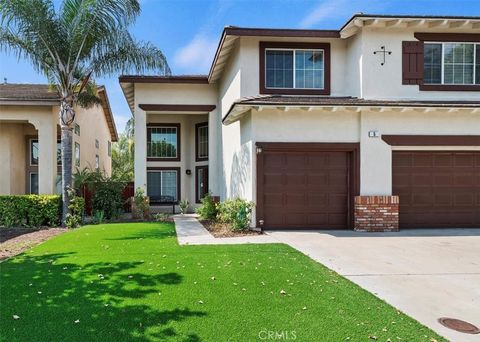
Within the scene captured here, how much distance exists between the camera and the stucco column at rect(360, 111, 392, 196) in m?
11.4

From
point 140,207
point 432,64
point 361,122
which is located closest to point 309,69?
point 361,122

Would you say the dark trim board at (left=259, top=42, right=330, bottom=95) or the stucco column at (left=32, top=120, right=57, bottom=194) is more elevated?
the dark trim board at (left=259, top=42, right=330, bottom=95)

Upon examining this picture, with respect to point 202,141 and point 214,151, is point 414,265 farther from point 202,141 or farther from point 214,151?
point 202,141

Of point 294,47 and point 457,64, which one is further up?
point 294,47

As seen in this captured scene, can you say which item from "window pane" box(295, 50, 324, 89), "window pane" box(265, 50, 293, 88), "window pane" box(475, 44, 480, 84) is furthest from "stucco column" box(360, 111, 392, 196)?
"window pane" box(475, 44, 480, 84)

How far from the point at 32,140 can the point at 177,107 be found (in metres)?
7.21

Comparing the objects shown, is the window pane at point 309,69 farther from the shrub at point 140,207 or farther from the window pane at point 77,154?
the window pane at point 77,154

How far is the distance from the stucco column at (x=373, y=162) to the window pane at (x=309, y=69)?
2.18 m

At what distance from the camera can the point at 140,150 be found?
16.5 m

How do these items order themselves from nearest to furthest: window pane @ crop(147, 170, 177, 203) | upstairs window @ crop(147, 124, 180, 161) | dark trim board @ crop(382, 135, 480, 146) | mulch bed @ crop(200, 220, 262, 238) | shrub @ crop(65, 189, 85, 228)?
mulch bed @ crop(200, 220, 262, 238), dark trim board @ crop(382, 135, 480, 146), shrub @ crop(65, 189, 85, 228), window pane @ crop(147, 170, 177, 203), upstairs window @ crop(147, 124, 180, 161)

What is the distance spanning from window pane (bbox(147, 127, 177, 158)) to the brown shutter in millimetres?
11872

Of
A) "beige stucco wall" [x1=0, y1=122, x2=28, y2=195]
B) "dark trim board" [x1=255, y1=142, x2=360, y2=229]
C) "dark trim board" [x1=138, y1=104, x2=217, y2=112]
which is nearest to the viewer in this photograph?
"dark trim board" [x1=255, y1=142, x2=360, y2=229]

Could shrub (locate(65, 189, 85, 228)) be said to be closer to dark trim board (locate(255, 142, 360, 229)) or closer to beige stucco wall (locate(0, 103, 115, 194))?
beige stucco wall (locate(0, 103, 115, 194))

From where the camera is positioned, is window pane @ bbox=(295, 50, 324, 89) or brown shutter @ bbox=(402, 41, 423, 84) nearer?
brown shutter @ bbox=(402, 41, 423, 84)
